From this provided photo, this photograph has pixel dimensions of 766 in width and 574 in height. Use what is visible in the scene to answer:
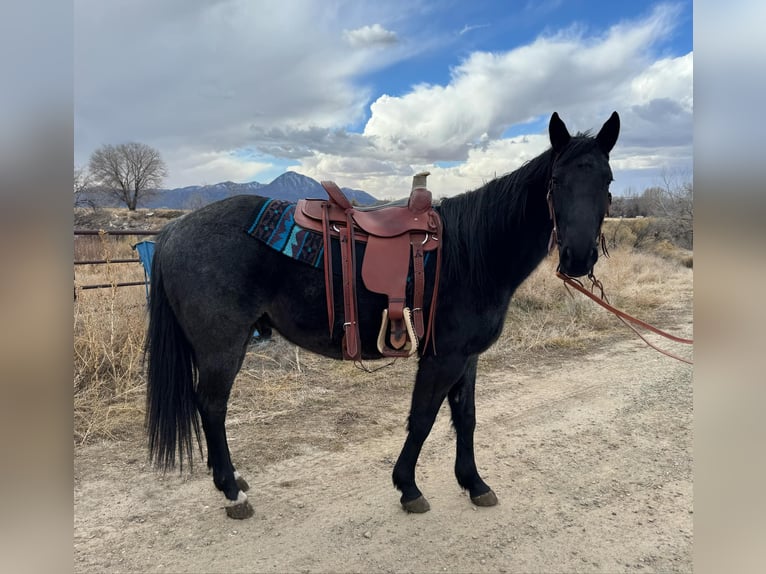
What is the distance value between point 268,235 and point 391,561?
1920 millimetres

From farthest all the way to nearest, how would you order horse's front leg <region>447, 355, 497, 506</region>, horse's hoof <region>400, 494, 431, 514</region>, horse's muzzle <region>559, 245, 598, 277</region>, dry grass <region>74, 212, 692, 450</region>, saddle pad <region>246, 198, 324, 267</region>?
dry grass <region>74, 212, 692, 450</region> < horse's front leg <region>447, 355, 497, 506</region> < horse's hoof <region>400, 494, 431, 514</region> < saddle pad <region>246, 198, 324, 267</region> < horse's muzzle <region>559, 245, 598, 277</region>

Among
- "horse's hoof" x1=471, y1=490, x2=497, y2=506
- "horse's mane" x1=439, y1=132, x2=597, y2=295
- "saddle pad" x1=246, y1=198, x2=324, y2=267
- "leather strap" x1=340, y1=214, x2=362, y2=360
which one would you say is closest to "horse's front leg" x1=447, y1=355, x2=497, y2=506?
"horse's hoof" x1=471, y1=490, x2=497, y2=506

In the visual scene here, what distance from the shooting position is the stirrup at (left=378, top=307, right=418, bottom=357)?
2449mm

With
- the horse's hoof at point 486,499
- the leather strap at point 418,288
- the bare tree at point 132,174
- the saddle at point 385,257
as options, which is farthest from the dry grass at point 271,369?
the bare tree at point 132,174

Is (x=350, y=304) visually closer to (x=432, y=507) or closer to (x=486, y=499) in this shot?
(x=432, y=507)

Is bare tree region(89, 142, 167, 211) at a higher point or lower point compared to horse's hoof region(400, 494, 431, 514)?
higher

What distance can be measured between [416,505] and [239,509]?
3.51 feet

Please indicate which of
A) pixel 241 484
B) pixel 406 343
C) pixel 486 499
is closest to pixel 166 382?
pixel 241 484

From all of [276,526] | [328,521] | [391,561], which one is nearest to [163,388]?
[276,526]

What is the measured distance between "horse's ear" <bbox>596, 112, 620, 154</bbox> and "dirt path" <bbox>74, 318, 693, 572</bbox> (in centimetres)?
217

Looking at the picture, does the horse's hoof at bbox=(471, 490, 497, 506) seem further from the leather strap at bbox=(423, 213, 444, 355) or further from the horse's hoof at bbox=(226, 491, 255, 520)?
the horse's hoof at bbox=(226, 491, 255, 520)

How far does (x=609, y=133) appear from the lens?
2330 mm

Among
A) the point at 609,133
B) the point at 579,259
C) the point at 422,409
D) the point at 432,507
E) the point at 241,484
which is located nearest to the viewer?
the point at 579,259
